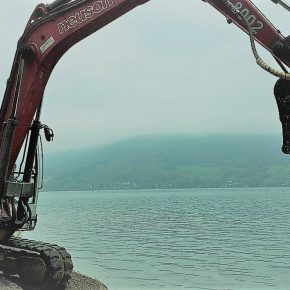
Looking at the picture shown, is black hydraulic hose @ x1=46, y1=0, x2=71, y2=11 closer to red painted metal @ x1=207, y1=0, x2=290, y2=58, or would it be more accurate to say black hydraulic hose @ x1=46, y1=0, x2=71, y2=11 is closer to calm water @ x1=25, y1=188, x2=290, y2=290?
red painted metal @ x1=207, y1=0, x2=290, y2=58

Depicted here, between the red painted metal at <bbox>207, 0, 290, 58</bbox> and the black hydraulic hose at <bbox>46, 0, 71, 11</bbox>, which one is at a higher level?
the black hydraulic hose at <bbox>46, 0, 71, 11</bbox>

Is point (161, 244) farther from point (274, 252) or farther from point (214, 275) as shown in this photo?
point (214, 275)

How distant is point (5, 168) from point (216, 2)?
14.4 ft

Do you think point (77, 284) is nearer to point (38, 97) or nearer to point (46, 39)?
point (38, 97)

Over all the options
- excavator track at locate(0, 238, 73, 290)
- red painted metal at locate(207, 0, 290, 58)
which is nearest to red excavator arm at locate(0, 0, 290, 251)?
excavator track at locate(0, 238, 73, 290)

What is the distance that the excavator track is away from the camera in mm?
10500

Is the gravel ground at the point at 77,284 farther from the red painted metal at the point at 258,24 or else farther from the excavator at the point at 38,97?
the red painted metal at the point at 258,24

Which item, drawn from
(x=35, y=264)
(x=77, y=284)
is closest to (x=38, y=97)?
(x=35, y=264)

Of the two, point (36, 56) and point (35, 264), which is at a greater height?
point (36, 56)

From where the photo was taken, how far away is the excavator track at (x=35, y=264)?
1050cm

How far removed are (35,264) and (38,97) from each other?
3.29 metres

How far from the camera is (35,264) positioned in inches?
418

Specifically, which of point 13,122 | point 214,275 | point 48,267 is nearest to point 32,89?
point 13,122

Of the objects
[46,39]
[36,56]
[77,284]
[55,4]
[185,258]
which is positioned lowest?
[185,258]
